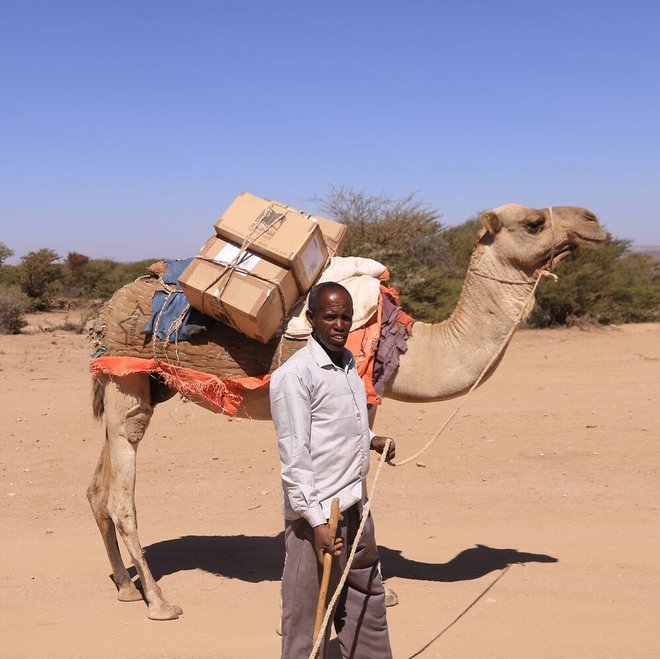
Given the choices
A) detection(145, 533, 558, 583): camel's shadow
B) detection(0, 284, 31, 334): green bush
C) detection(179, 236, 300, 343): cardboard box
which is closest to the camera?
detection(179, 236, 300, 343): cardboard box

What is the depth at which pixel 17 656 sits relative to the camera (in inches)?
173

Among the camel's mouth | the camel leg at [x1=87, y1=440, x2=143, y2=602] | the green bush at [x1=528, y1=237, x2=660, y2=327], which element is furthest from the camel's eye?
the green bush at [x1=528, y1=237, x2=660, y2=327]

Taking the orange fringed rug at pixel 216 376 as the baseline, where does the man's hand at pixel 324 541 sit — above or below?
below

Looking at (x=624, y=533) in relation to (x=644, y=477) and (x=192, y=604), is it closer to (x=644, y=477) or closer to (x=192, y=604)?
(x=644, y=477)

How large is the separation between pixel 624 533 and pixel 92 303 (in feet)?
81.5

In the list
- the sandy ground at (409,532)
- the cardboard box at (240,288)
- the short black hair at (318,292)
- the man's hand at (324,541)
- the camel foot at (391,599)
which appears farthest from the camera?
the camel foot at (391,599)

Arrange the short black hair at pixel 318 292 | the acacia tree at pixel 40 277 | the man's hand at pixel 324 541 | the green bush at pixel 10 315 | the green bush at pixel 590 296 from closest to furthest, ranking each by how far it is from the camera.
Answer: the man's hand at pixel 324 541, the short black hair at pixel 318 292, the green bush at pixel 10 315, the green bush at pixel 590 296, the acacia tree at pixel 40 277

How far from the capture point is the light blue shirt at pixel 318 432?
313 cm

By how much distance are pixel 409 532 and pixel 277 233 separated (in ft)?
10.1

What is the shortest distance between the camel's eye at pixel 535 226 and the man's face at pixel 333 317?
210 centimetres

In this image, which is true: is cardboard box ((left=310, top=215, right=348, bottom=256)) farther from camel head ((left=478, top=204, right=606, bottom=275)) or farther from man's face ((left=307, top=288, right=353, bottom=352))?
man's face ((left=307, top=288, right=353, bottom=352))

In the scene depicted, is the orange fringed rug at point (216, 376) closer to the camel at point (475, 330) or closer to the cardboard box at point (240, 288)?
the camel at point (475, 330)

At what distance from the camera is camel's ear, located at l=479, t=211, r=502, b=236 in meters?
4.89

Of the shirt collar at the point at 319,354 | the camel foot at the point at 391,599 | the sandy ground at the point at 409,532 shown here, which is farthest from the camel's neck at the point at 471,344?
the shirt collar at the point at 319,354
